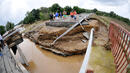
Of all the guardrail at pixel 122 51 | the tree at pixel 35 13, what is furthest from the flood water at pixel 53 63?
the tree at pixel 35 13

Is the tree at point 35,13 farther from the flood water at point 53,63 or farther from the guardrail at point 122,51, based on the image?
the guardrail at point 122,51

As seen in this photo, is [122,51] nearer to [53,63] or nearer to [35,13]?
[53,63]

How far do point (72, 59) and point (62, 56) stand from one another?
1.19m

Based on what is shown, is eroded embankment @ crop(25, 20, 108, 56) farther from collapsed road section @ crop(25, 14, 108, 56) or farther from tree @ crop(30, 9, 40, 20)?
tree @ crop(30, 9, 40, 20)

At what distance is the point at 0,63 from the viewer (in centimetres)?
388

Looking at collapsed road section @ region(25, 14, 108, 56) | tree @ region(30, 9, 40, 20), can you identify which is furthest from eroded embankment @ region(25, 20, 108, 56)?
tree @ region(30, 9, 40, 20)

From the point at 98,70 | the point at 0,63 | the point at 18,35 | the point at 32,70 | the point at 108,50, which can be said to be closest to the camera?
the point at 98,70

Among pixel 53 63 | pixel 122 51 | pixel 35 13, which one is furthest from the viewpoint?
pixel 35 13

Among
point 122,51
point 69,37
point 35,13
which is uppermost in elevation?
point 35,13

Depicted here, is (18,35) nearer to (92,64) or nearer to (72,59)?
(72,59)

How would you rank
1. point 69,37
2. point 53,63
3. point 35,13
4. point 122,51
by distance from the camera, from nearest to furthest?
point 122,51, point 53,63, point 69,37, point 35,13

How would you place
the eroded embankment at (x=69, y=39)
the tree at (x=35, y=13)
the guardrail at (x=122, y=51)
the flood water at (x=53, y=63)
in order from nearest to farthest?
the guardrail at (x=122, y=51)
the flood water at (x=53, y=63)
the eroded embankment at (x=69, y=39)
the tree at (x=35, y=13)

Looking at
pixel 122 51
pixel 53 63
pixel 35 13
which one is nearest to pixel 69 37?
pixel 53 63

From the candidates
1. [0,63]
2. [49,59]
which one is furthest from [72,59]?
[0,63]
